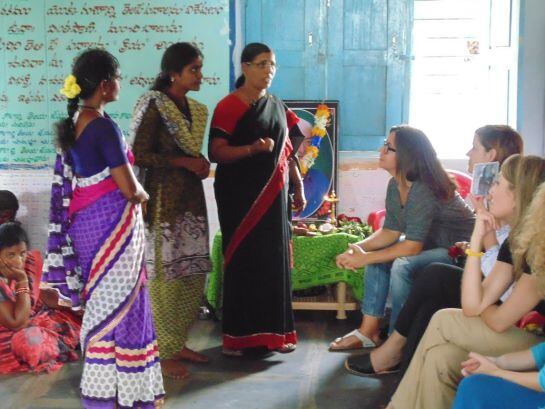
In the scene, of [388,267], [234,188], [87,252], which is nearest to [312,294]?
[388,267]

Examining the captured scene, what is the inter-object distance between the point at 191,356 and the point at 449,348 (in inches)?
61.6

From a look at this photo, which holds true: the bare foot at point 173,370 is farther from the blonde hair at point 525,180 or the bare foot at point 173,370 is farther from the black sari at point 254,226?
the blonde hair at point 525,180

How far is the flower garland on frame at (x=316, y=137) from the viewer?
4.61 meters

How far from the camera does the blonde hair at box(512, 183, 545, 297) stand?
205 cm

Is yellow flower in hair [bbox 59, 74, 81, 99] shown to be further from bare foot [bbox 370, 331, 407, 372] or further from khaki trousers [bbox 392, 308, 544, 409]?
bare foot [bbox 370, 331, 407, 372]

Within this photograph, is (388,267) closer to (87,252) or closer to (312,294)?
(312,294)

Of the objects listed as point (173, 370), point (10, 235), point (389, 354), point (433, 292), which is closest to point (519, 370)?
point (433, 292)

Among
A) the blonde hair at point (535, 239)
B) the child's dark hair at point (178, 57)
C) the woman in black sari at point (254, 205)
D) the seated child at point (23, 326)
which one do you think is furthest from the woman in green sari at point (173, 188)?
the blonde hair at point (535, 239)

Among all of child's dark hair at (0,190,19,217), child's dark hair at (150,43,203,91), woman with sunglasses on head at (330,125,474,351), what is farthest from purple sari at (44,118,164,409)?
child's dark hair at (0,190,19,217)

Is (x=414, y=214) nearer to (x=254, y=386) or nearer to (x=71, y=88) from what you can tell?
(x=254, y=386)

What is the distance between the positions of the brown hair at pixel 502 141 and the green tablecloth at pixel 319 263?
122 centimetres

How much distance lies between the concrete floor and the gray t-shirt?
688 mm

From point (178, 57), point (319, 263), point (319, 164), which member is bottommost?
point (319, 263)

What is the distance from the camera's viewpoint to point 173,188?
10.9 feet
